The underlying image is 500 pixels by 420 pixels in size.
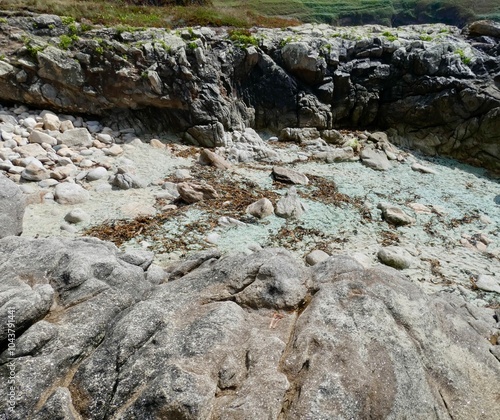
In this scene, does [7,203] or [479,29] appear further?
[479,29]

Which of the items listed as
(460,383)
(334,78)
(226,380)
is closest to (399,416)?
(460,383)

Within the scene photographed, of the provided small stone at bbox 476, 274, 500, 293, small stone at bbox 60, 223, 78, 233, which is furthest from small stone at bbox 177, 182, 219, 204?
small stone at bbox 476, 274, 500, 293

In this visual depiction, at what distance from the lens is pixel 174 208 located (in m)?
9.97

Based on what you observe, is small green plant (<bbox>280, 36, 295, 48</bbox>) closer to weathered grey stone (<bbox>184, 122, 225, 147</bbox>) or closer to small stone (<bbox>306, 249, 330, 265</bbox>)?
weathered grey stone (<bbox>184, 122, 225, 147</bbox>)

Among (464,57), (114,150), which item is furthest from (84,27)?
(464,57)

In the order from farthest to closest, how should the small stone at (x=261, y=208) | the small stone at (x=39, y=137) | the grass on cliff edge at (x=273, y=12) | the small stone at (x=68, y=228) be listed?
the grass on cliff edge at (x=273, y=12), the small stone at (x=39, y=137), the small stone at (x=261, y=208), the small stone at (x=68, y=228)

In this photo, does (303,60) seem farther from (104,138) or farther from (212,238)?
(212,238)

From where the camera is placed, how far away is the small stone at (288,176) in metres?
12.2

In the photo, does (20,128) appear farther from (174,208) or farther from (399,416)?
(399,416)

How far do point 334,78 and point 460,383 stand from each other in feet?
52.8

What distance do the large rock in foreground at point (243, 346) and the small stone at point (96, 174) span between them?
263 inches

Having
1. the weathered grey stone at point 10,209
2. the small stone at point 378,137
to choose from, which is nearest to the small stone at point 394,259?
the weathered grey stone at point 10,209

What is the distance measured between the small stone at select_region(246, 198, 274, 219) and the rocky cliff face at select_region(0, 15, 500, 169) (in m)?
5.69

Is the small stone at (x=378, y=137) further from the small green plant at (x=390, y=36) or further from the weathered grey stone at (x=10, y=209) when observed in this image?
the weathered grey stone at (x=10, y=209)
